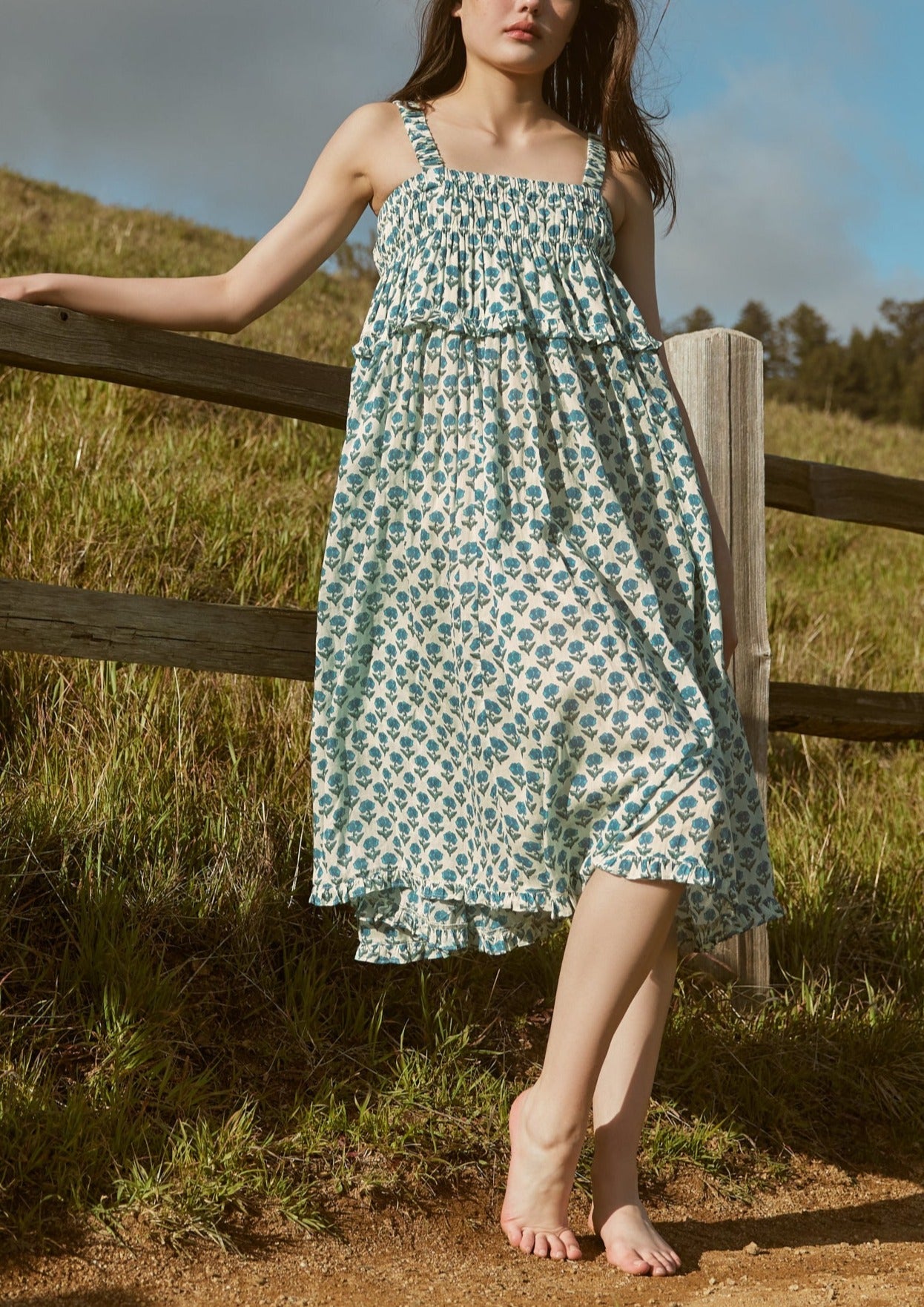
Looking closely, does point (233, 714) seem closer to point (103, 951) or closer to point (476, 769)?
point (103, 951)

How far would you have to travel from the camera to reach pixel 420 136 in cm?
235

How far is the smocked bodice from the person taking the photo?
2.26m

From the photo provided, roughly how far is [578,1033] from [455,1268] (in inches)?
21.5

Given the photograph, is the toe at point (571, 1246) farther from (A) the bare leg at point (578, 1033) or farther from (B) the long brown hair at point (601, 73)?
(B) the long brown hair at point (601, 73)

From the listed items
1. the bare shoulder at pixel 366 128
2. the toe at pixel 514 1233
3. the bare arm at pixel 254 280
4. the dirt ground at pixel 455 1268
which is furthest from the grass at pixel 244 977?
the bare shoulder at pixel 366 128

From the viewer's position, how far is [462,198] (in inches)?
91.2

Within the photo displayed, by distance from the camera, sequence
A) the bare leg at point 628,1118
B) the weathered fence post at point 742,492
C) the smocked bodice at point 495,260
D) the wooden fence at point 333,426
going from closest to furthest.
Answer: the bare leg at point 628,1118
the smocked bodice at point 495,260
the wooden fence at point 333,426
the weathered fence post at point 742,492

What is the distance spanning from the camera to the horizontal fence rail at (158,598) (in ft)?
7.70

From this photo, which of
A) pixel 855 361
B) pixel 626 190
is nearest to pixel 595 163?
pixel 626 190

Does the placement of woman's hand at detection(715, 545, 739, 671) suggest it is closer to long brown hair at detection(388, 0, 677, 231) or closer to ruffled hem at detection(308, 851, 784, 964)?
ruffled hem at detection(308, 851, 784, 964)

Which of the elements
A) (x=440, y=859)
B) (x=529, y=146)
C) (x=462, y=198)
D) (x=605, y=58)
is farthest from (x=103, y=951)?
(x=605, y=58)

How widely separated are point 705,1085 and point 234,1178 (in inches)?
44.9

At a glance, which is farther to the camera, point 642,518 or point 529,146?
point 529,146

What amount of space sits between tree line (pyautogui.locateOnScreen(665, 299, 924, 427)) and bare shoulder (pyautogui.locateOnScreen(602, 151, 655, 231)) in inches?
1087
